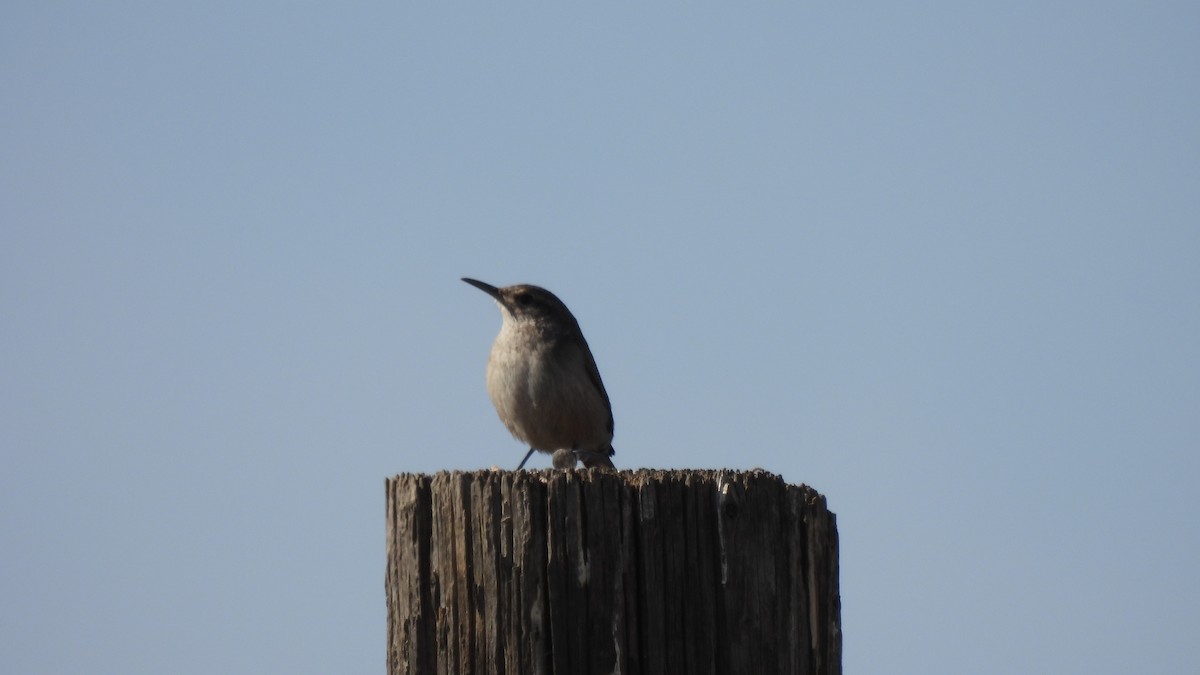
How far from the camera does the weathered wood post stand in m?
3.86

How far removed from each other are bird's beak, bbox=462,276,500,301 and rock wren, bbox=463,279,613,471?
0.66 ft

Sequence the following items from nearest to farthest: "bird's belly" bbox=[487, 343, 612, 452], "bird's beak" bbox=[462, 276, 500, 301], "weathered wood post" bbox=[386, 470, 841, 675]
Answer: "weathered wood post" bbox=[386, 470, 841, 675], "bird's belly" bbox=[487, 343, 612, 452], "bird's beak" bbox=[462, 276, 500, 301]

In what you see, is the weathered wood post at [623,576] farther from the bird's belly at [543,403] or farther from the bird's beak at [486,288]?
the bird's beak at [486,288]

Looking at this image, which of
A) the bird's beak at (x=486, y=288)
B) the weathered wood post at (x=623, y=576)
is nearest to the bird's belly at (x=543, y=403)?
the bird's beak at (x=486, y=288)

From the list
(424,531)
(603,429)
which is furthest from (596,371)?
(424,531)

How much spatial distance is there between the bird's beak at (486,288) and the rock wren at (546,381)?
7.9 inches

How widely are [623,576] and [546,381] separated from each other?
19.7 ft

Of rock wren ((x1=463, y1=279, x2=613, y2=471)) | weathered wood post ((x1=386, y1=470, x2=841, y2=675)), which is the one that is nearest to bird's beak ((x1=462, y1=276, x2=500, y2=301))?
rock wren ((x1=463, y1=279, x2=613, y2=471))

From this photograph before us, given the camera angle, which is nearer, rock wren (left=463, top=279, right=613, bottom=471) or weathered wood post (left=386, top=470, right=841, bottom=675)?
weathered wood post (left=386, top=470, right=841, bottom=675)

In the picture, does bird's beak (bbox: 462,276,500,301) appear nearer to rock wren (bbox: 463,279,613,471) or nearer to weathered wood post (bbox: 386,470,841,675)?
rock wren (bbox: 463,279,613,471)

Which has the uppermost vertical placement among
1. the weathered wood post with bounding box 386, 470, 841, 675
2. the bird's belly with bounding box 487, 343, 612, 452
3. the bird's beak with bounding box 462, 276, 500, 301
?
the bird's beak with bounding box 462, 276, 500, 301

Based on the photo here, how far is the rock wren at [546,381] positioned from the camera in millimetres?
9812

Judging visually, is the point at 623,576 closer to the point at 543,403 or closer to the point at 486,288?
the point at 543,403

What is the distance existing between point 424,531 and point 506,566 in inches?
13.7
